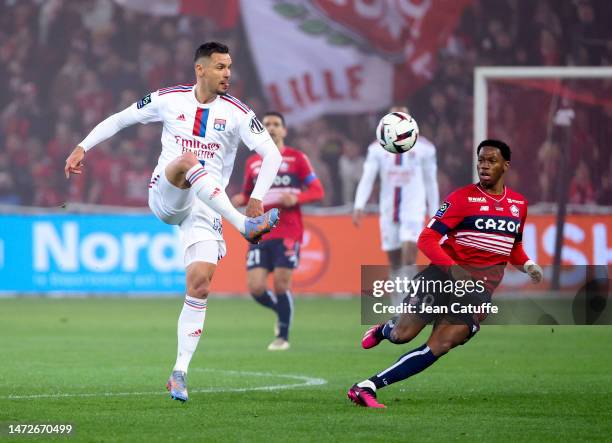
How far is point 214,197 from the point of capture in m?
7.96

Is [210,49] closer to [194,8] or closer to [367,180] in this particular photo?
[367,180]

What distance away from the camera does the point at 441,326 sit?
790 cm

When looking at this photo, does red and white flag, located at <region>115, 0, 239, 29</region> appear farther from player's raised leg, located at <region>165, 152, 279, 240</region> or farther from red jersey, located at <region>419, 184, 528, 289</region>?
red jersey, located at <region>419, 184, 528, 289</region>

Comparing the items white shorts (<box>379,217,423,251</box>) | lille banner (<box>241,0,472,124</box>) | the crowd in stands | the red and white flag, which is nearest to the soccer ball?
white shorts (<box>379,217,423,251</box>)

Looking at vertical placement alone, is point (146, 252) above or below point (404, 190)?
below

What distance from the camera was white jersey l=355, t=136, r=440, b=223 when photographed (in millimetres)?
15094

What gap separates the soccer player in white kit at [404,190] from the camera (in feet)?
49.5

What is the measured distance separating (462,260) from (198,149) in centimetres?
180

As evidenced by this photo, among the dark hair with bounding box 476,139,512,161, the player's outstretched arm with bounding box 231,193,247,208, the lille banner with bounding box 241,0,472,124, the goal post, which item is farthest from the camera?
the lille banner with bounding box 241,0,472,124

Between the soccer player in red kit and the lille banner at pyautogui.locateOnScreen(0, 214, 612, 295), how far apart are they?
10.3 metres

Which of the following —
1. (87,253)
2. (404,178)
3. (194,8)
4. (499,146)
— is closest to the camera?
(499,146)

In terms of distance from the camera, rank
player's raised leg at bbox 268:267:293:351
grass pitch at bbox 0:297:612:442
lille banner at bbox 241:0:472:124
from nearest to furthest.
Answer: grass pitch at bbox 0:297:612:442
player's raised leg at bbox 268:267:293:351
lille banner at bbox 241:0:472:124

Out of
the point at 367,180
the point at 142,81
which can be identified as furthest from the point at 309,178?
the point at 142,81

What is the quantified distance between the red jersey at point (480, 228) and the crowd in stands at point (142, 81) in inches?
532
